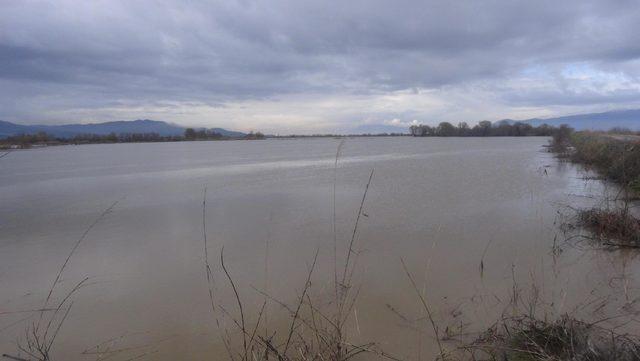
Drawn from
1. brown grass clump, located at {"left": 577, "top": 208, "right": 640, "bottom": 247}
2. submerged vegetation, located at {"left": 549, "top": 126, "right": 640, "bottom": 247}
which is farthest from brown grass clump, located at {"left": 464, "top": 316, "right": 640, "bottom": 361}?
submerged vegetation, located at {"left": 549, "top": 126, "right": 640, "bottom": 247}

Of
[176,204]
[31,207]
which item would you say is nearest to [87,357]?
[176,204]

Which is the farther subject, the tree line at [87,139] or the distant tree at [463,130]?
the distant tree at [463,130]

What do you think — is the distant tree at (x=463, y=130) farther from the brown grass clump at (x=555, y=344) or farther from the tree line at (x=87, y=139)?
the brown grass clump at (x=555, y=344)

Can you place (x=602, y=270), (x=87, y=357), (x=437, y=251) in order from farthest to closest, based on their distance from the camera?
(x=437, y=251), (x=602, y=270), (x=87, y=357)

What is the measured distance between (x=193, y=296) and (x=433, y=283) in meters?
3.12

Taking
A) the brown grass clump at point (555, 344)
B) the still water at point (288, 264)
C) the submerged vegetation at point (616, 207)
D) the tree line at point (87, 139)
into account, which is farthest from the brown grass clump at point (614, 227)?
the tree line at point (87, 139)

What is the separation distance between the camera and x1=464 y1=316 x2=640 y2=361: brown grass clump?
108 inches

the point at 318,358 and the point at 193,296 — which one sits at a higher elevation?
the point at 318,358

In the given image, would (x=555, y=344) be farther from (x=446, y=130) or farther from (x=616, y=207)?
(x=446, y=130)

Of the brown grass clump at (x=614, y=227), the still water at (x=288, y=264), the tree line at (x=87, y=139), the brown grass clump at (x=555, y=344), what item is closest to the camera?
the brown grass clump at (x=555, y=344)

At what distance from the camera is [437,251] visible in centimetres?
649

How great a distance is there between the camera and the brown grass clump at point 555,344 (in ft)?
9.00

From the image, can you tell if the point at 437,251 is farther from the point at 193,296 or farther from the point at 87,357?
the point at 87,357

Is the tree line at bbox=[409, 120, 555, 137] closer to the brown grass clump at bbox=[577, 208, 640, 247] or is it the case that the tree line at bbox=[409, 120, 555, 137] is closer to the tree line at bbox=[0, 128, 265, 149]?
the tree line at bbox=[0, 128, 265, 149]
